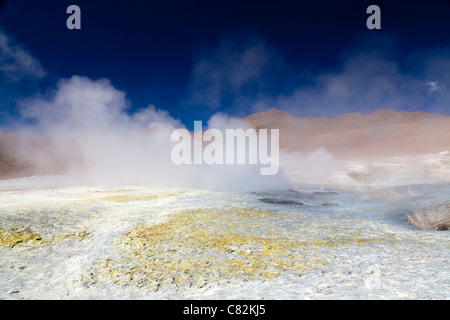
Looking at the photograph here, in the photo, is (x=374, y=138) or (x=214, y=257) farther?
(x=374, y=138)

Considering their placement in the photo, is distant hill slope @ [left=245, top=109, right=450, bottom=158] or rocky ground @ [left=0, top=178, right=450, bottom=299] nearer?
rocky ground @ [left=0, top=178, right=450, bottom=299]

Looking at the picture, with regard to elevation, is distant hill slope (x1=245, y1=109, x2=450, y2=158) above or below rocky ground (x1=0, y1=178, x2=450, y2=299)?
above

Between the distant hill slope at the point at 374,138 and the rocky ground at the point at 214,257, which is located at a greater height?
the distant hill slope at the point at 374,138

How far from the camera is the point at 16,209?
8570 mm

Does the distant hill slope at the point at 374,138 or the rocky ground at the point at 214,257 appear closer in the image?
the rocky ground at the point at 214,257

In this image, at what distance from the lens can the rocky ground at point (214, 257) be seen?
3.71m

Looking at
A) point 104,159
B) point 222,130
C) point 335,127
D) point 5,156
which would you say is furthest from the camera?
point 335,127

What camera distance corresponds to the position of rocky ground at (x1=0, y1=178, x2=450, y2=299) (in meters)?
3.71

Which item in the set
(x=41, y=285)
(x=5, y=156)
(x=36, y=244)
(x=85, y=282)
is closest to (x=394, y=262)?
(x=85, y=282)

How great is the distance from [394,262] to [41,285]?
21.7ft

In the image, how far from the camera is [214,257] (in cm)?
519

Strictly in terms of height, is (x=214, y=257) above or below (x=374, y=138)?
below
